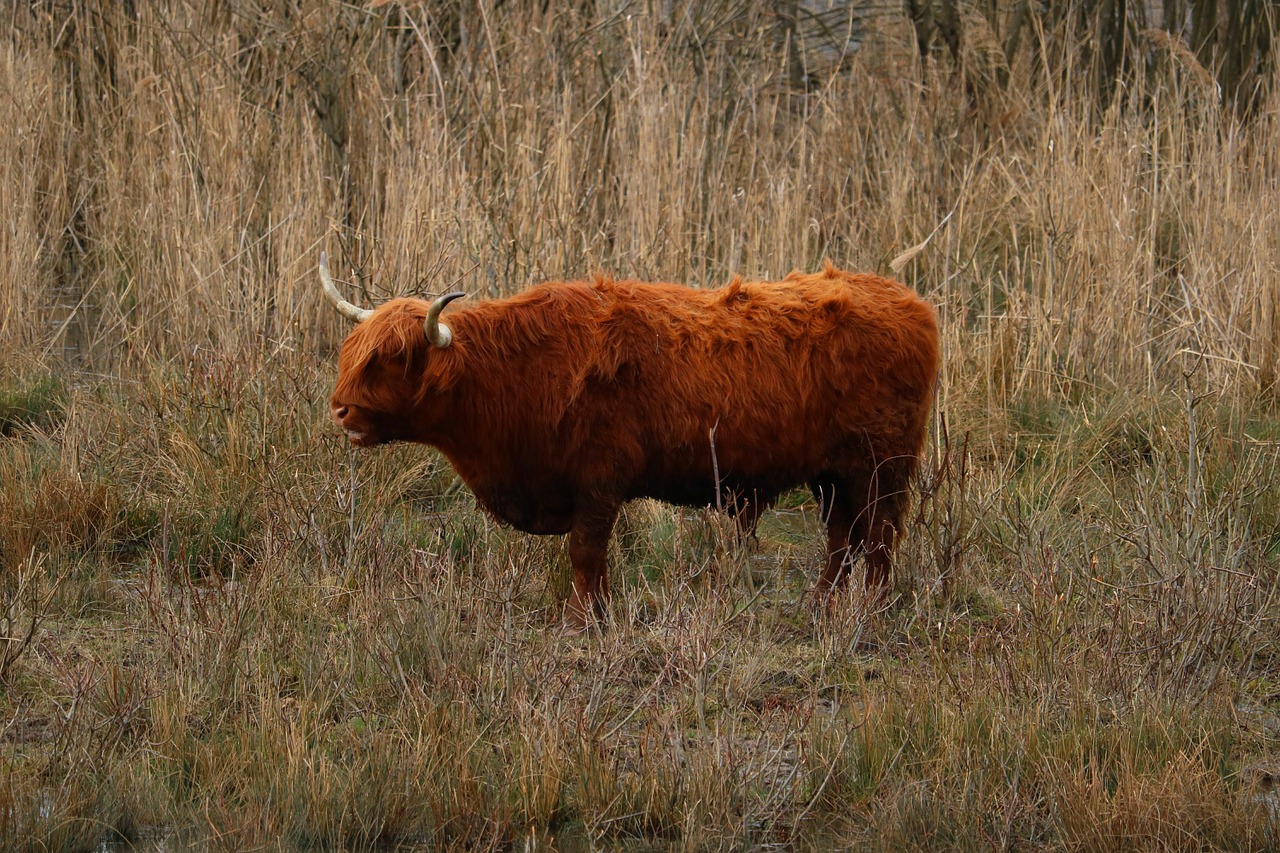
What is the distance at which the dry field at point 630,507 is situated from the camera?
3645 mm

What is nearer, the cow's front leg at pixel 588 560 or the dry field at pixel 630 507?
the dry field at pixel 630 507

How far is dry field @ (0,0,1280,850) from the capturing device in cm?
364

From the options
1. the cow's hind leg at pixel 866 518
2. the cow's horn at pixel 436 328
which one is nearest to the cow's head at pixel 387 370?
the cow's horn at pixel 436 328

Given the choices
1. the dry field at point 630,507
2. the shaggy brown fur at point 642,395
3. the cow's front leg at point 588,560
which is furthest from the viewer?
the cow's front leg at point 588,560

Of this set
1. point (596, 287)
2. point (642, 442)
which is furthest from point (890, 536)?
point (596, 287)

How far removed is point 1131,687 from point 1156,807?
754 mm

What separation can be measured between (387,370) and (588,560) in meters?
0.88

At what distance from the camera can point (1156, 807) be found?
133 inches

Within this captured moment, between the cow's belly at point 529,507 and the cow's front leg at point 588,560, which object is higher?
the cow's belly at point 529,507

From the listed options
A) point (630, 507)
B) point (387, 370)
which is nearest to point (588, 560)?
point (387, 370)

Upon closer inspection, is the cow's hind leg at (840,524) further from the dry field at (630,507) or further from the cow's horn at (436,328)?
the cow's horn at (436,328)

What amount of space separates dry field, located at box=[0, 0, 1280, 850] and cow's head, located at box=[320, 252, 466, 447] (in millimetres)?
432

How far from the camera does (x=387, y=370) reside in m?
4.50

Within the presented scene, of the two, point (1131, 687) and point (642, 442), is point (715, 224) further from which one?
point (1131, 687)
